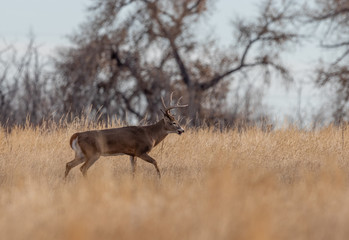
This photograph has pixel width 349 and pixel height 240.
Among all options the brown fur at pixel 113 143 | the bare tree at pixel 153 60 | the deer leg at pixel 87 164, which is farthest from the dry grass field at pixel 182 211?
the bare tree at pixel 153 60

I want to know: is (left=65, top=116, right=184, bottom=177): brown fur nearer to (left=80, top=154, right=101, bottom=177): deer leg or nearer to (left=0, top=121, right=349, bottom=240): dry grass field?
(left=80, top=154, right=101, bottom=177): deer leg

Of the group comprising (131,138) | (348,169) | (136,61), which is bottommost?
(348,169)

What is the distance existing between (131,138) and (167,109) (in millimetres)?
880

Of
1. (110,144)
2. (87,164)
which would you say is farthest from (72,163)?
(110,144)

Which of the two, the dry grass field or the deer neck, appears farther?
the deer neck

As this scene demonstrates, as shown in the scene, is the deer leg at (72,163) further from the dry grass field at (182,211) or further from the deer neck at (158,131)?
the deer neck at (158,131)

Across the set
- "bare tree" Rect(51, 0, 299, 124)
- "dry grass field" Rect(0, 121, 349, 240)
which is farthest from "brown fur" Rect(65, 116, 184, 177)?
"bare tree" Rect(51, 0, 299, 124)

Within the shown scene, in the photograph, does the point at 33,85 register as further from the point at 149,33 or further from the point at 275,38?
the point at 275,38

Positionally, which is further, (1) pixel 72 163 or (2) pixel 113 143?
(2) pixel 113 143

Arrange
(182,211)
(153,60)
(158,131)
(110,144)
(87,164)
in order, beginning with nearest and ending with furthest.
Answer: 1. (182,211)
2. (87,164)
3. (110,144)
4. (158,131)
5. (153,60)

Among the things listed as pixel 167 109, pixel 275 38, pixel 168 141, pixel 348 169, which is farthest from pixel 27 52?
pixel 348 169

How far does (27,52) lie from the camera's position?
2597 centimetres

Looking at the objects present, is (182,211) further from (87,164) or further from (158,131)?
(158,131)

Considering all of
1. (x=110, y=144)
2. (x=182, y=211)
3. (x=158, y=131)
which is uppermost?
(x=158, y=131)
